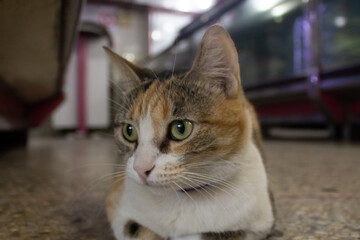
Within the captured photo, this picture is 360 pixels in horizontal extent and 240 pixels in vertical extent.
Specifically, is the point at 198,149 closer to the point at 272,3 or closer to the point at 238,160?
the point at 238,160

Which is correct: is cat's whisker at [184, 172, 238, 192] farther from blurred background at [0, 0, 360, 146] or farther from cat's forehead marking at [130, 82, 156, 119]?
blurred background at [0, 0, 360, 146]

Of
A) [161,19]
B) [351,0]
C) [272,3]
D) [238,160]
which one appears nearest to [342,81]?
[351,0]

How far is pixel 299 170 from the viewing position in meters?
1.93

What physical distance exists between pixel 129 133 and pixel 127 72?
0.23m

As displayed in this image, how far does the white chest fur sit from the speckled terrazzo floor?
12 cm

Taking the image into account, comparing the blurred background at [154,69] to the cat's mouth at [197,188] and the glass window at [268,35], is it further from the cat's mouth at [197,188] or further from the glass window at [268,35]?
the cat's mouth at [197,188]

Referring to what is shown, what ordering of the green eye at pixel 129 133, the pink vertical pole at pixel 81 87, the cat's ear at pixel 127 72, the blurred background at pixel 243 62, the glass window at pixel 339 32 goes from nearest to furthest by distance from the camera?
the green eye at pixel 129 133 < the cat's ear at pixel 127 72 < the blurred background at pixel 243 62 < the glass window at pixel 339 32 < the pink vertical pole at pixel 81 87

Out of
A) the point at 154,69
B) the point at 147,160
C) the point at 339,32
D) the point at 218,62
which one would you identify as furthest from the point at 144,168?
the point at 339,32

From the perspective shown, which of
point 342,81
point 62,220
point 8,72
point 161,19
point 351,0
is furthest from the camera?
point 161,19

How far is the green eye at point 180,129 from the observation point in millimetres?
729

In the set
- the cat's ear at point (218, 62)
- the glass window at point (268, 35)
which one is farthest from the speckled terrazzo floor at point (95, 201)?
the glass window at point (268, 35)

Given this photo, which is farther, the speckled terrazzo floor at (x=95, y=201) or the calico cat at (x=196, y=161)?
the speckled terrazzo floor at (x=95, y=201)

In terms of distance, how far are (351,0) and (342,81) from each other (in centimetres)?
94

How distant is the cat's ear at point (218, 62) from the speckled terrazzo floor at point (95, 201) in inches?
14.5
